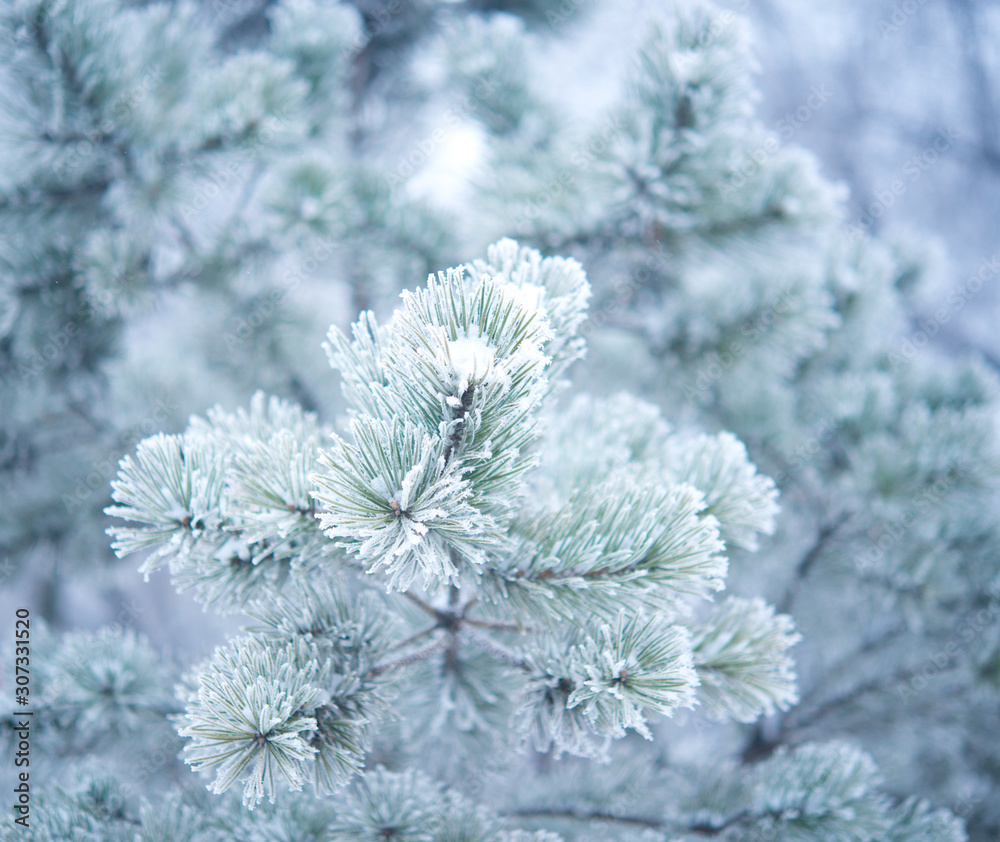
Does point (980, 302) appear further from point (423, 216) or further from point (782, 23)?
point (423, 216)

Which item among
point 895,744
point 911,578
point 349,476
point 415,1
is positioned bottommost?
point 349,476

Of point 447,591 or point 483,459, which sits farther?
point 447,591

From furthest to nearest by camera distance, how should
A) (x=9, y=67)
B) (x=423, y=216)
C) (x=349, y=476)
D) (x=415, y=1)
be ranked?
(x=415, y=1) < (x=423, y=216) < (x=9, y=67) < (x=349, y=476)

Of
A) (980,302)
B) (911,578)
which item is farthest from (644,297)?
(980,302)

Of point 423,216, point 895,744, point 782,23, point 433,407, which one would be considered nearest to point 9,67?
point 423,216

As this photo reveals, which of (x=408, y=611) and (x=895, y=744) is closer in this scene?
(x=408, y=611)

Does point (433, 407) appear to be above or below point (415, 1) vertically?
below

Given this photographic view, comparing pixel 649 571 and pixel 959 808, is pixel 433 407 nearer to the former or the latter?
pixel 649 571

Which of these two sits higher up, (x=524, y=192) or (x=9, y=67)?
(x=524, y=192)

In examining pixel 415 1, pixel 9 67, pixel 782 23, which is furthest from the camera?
pixel 782 23
